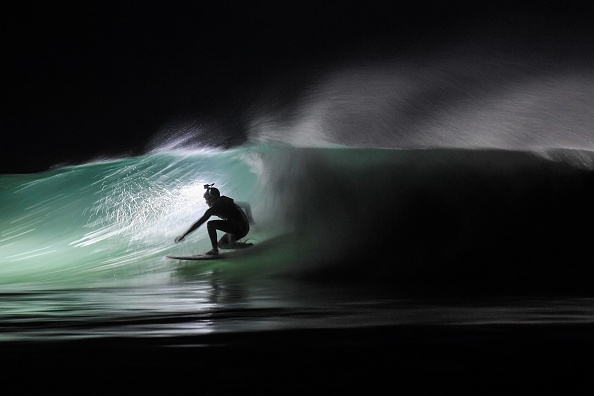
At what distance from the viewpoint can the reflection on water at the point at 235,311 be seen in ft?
11.0

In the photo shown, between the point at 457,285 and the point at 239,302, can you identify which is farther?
the point at 457,285

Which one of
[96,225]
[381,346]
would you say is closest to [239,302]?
[381,346]

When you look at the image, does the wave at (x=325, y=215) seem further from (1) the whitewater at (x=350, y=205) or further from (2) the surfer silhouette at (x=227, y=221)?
(2) the surfer silhouette at (x=227, y=221)

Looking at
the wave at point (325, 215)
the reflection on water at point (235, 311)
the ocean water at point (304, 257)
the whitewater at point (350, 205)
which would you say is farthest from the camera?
the wave at point (325, 215)

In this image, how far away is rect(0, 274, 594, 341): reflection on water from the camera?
3.36 meters

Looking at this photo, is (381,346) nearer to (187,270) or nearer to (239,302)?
(239,302)

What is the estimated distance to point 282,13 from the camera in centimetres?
803

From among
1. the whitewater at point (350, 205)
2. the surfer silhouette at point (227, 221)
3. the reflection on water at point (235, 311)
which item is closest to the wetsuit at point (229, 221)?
the surfer silhouette at point (227, 221)

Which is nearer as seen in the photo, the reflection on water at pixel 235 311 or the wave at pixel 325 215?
the reflection on water at pixel 235 311

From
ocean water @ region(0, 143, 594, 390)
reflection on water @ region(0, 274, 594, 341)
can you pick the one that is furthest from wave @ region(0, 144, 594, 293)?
reflection on water @ region(0, 274, 594, 341)

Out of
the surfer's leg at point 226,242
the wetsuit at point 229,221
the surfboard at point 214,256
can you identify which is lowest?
the surfboard at point 214,256

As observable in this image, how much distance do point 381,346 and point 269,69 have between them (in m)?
5.49

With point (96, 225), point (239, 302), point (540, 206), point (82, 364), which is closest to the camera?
point (82, 364)

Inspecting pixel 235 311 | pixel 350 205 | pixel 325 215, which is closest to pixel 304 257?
pixel 325 215
